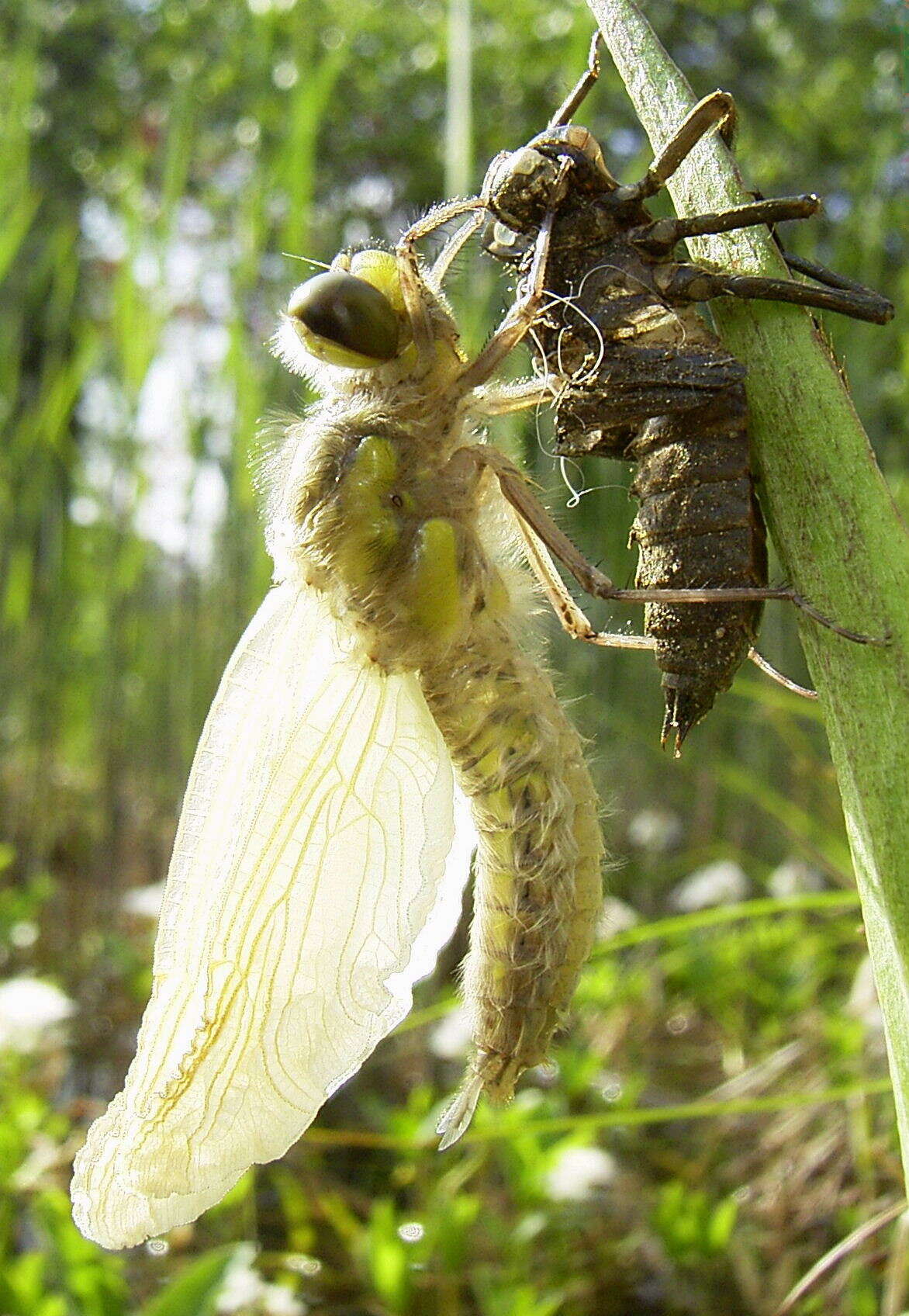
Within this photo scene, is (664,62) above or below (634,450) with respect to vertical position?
above

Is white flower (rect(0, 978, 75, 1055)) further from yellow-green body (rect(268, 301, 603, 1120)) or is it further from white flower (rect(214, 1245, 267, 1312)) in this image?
yellow-green body (rect(268, 301, 603, 1120))

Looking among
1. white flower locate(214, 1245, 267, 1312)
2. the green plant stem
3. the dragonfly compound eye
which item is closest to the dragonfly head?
the dragonfly compound eye

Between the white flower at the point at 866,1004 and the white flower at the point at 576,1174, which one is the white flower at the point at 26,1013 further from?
the white flower at the point at 866,1004

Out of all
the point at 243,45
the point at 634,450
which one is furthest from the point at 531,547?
the point at 243,45

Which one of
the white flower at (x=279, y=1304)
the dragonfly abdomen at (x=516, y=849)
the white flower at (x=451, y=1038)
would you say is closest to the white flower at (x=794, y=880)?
the white flower at (x=451, y=1038)

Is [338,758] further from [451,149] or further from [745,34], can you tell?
[745,34]

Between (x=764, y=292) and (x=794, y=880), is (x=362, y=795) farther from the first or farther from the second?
(x=794, y=880)

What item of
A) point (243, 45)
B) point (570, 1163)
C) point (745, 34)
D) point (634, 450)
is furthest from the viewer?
point (745, 34)
